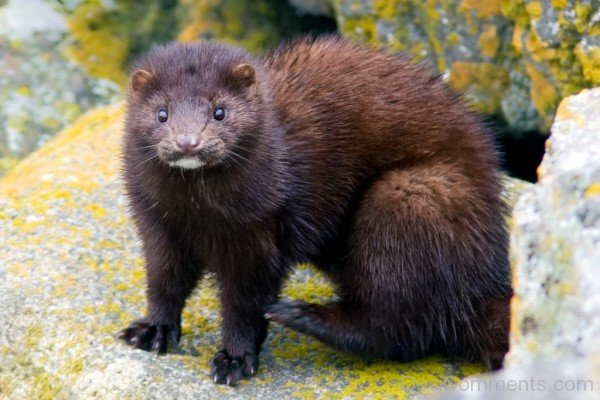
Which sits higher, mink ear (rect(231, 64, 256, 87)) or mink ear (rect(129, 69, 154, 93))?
mink ear (rect(231, 64, 256, 87))

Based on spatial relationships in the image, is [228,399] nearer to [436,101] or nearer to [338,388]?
[338,388]

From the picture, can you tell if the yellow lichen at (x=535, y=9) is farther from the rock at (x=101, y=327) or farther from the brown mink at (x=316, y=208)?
the rock at (x=101, y=327)

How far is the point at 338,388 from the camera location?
4371 mm

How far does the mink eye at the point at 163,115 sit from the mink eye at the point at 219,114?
0.21m

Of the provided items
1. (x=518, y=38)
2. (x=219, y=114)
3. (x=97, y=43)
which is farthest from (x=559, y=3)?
(x=97, y=43)

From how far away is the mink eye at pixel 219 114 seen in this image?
419 cm

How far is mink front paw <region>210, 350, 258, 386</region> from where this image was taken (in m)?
4.34

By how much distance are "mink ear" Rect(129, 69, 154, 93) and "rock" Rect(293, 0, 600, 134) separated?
2.07 meters

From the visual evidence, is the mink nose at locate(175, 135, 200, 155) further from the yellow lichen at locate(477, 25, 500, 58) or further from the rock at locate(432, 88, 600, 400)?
the yellow lichen at locate(477, 25, 500, 58)

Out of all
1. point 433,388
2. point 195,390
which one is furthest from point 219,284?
point 433,388

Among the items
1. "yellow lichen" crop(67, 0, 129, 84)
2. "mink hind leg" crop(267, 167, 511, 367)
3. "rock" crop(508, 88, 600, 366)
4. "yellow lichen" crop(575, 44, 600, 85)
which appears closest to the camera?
"rock" crop(508, 88, 600, 366)

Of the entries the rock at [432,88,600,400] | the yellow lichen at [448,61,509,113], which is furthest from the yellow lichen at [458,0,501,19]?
the rock at [432,88,600,400]

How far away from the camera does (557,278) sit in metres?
2.73

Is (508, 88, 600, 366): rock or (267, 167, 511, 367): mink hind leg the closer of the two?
(508, 88, 600, 366): rock
